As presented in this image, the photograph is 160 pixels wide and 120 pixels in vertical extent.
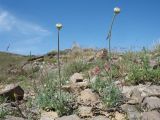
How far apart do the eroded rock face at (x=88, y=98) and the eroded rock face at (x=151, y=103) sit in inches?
40.2

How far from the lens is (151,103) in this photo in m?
7.68

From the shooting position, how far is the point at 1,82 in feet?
45.9

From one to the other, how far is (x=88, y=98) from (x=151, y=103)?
4.63 feet

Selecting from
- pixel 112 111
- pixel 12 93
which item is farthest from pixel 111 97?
pixel 12 93

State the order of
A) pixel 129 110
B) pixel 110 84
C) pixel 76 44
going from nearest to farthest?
pixel 129 110, pixel 110 84, pixel 76 44

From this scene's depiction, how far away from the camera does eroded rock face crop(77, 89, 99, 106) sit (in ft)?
27.3

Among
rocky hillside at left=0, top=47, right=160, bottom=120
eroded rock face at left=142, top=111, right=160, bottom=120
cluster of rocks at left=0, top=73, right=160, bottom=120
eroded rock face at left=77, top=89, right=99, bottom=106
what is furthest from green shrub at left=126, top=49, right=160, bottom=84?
eroded rock face at left=142, top=111, right=160, bottom=120

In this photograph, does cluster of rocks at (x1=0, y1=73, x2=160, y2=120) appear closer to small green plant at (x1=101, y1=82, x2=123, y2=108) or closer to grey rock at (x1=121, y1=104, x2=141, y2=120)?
grey rock at (x1=121, y1=104, x2=141, y2=120)

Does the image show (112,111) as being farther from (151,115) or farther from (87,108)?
(151,115)

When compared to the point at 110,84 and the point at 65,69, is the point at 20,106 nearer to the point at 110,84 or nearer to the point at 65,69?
the point at 110,84

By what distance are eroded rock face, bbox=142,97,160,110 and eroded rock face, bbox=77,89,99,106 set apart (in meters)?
1.02

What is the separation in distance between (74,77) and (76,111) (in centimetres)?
296

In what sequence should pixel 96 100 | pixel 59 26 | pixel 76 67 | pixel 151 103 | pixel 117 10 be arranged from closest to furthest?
pixel 59 26
pixel 117 10
pixel 151 103
pixel 96 100
pixel 76 67

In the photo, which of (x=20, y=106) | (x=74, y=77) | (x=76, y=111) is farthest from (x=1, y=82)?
(x=76, y=111)
